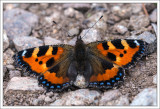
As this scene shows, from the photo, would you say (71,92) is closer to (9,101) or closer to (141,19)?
(9,101)

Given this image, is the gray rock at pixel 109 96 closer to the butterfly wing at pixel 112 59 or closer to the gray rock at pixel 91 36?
the butterfly wing at pixel 112 59

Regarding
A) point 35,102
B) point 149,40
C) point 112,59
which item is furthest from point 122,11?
point 35,102

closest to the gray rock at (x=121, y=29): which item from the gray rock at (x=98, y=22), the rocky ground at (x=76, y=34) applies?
the rocky ground at (x=76, y=34)

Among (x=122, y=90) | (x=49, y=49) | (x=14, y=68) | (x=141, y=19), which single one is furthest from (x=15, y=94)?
(x=141, y=19)

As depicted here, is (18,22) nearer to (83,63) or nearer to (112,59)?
(83,63)

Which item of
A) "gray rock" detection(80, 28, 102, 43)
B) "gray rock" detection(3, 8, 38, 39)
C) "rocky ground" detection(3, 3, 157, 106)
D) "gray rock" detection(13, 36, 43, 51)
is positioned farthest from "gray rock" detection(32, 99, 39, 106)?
"gray rock" detection(3, 8, 38, 39)

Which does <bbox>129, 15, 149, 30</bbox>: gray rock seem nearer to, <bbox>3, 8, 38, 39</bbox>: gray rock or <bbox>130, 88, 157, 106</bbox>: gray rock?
<bbox>130, 88, 157, 106</bbox>: gray rock

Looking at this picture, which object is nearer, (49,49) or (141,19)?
(49,49)
